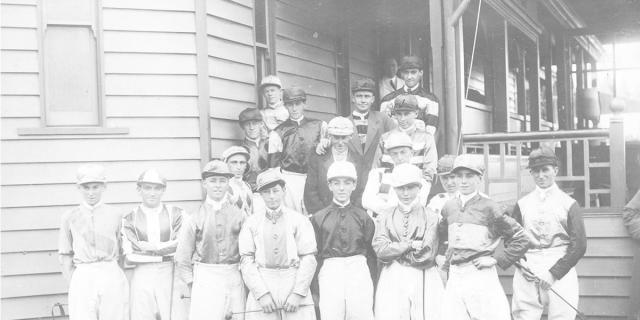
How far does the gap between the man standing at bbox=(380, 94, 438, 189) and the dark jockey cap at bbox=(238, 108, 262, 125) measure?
142 cm

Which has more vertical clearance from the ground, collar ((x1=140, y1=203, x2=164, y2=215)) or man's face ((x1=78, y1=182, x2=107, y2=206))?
man's face ((x1=78, y1=182, x2=107, y2=206))

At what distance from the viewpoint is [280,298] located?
5332mm

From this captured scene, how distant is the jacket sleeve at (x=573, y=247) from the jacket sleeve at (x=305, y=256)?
1.86 m

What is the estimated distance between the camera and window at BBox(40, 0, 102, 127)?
22.0 ft

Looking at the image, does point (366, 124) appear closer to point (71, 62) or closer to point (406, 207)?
point (406, 207)

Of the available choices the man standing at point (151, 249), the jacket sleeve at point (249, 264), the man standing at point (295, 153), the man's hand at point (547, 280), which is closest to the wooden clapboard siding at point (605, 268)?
the man's hand at point (547, 280)

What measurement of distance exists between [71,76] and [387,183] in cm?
321

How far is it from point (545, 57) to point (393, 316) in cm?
1035

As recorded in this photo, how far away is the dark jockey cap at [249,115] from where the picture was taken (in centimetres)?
715

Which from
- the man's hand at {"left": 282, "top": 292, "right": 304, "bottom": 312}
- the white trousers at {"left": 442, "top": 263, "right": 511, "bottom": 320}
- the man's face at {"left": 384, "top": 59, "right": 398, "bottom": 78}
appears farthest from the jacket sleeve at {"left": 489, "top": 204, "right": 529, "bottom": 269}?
the man's face at {"left": 384, "top": 59, "right": 398, "bottom": 78}

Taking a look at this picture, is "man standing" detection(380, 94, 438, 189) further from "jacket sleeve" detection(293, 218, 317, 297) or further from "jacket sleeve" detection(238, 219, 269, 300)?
"jacket sleeve" detection(238, 219, 269, 300)

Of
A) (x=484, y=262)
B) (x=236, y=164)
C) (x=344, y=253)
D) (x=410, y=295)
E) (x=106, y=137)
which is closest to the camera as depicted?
(x=484, y=262)

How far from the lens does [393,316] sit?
5203 mm

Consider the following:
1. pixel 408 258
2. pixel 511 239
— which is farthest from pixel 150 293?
pixel 511 239
